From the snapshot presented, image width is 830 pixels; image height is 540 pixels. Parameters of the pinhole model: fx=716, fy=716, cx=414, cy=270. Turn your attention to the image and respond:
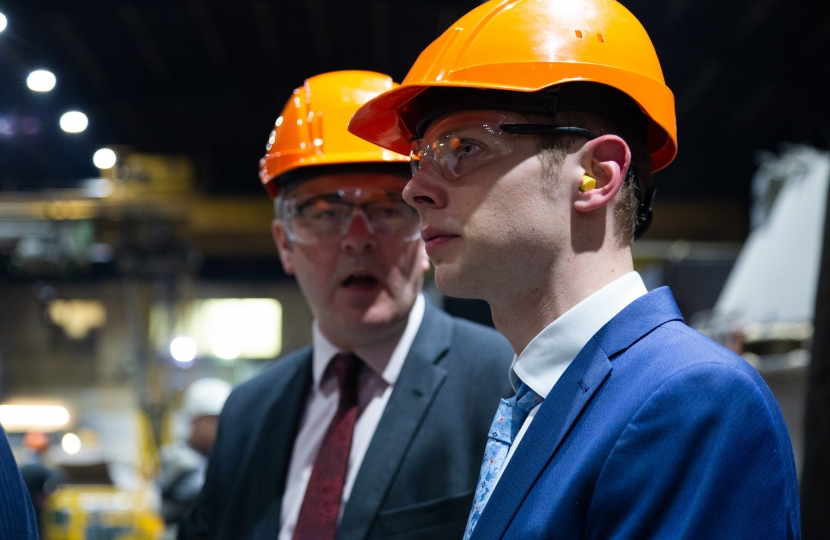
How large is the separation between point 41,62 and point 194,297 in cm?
1344

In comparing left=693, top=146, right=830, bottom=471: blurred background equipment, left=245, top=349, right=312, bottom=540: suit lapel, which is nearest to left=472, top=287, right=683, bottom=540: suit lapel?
left=245, top=349, right=312, bottom=540: suit lapel

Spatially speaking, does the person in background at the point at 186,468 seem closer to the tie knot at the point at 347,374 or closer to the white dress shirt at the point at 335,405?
the white dress shirt at the point at 335,405

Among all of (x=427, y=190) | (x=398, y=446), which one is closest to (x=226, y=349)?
(x=398, y=446)

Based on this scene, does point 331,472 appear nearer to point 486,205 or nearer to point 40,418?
point 486,205

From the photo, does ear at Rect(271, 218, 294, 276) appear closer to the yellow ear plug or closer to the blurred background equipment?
the yellow ear plug

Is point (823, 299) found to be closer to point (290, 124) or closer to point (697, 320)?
point (290, 124)

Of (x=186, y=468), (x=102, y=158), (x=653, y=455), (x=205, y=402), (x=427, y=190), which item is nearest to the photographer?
(x=653, y=455)

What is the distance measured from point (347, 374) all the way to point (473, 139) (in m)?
0.94

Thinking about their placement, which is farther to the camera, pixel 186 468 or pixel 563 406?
pixel 186 468

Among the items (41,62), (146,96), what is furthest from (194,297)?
(41,62)

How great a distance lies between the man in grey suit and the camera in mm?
1810

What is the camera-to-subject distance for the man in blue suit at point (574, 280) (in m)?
1.02

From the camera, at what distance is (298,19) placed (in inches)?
296

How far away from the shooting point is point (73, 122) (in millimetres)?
3156
